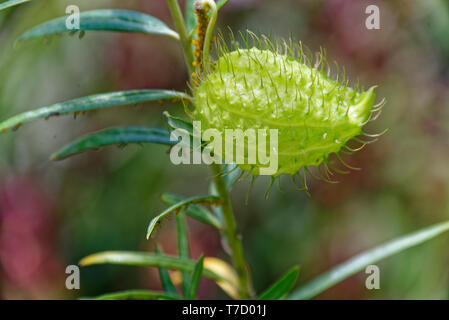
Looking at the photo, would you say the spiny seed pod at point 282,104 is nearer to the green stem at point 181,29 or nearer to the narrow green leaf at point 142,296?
the green stem at point 181,29

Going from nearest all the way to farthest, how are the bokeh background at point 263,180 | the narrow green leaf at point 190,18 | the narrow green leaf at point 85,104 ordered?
1. the narrow green leaf at point 85,104
2. the narrow green leaf at point 190,18
3. the bokeh background at point 263,180

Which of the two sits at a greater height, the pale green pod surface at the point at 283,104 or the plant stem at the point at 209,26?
the plant stem at the point at 209,26

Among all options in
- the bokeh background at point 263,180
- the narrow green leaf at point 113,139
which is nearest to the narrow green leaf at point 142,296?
the narrow green leaf at point 113,139

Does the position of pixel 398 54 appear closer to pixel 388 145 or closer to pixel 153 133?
pixel 388 145

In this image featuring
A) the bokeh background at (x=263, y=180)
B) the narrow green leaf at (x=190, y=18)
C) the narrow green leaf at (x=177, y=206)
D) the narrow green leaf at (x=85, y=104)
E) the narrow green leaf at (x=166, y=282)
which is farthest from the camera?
the bokeh background at (x=263, y=180)

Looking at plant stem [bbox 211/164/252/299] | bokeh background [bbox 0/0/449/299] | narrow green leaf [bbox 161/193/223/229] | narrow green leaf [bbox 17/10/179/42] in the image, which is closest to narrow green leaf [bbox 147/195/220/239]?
plant stem [bbox 211/164/252/299]

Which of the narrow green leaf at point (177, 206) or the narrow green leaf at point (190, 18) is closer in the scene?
the narrow green leaf at point (177, 206)

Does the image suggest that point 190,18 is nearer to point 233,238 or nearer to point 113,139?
point 113,139
